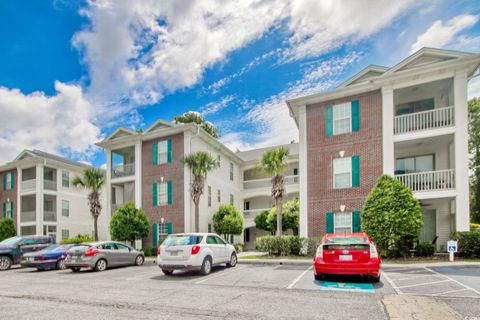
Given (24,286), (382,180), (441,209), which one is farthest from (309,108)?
(24,286)

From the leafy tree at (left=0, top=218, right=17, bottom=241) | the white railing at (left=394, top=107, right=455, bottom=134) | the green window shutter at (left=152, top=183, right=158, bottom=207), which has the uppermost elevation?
the white railing at (left=394, top=107, right=455, bottom=134)

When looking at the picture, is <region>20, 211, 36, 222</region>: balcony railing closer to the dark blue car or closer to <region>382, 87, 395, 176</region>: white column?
the dark blue car

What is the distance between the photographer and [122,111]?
78.6 ft

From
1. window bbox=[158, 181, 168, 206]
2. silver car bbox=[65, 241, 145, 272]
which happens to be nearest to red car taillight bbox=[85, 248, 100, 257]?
silver car bbox=[65, 241, 145, 272]

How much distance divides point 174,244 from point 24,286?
509 cm

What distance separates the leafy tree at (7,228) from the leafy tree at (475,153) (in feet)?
141

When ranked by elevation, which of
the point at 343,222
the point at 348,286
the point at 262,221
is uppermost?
the point at 343,222

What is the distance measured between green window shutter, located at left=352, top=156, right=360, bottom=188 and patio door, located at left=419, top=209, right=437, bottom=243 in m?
4.93

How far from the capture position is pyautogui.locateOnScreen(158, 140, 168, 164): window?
23156 mm

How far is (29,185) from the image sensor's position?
29.7m

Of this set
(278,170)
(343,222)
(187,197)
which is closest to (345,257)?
(343,222)

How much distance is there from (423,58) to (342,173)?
24.8 feet

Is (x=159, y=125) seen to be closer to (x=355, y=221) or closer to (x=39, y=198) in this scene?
(x=39, y=198)

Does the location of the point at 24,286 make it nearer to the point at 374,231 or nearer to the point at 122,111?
the point at 374,231
